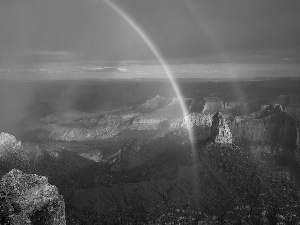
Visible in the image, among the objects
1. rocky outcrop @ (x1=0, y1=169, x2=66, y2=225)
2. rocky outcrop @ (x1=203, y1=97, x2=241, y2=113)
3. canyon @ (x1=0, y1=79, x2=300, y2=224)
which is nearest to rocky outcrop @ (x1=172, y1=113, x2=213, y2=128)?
canyon @ (x1=0, y1=79, x2=300, y2=224)

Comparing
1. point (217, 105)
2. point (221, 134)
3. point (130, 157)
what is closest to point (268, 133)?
point (221, 134)

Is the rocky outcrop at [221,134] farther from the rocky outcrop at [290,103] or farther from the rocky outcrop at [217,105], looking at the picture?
the rocky outcrop at [217,105]

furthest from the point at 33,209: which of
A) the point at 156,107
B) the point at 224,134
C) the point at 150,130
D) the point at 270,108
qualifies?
the point at 156,107

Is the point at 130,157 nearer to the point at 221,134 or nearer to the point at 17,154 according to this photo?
the point at 221,134

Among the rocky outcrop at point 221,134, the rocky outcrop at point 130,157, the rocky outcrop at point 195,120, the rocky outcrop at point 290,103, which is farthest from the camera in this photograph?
the rocky outcrop at point 195,120

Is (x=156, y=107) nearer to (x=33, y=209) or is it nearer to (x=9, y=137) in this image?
(x=9, y=137)

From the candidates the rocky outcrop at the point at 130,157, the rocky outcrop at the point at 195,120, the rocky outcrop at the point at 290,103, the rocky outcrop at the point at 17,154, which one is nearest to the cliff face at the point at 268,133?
the rocky outcrop at the point at 290,103
